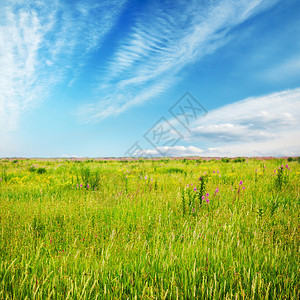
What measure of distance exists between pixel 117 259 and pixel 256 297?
1.31 metres

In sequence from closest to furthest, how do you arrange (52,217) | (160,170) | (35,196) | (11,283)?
(11,283) → (52,217) → (35,196) → (160,170)

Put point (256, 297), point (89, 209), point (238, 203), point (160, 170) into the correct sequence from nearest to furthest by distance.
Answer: point (256, 297), point (89, 209), point (238, 203), point (160, 170)

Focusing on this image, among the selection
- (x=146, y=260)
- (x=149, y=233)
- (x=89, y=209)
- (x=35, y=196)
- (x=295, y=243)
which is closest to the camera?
(x=146, y=260)

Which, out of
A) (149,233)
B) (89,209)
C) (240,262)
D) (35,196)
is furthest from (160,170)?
(240,262)

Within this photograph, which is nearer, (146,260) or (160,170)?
(146,260)

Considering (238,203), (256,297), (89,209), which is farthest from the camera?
(238,203)

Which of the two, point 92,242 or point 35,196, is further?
point 35,196

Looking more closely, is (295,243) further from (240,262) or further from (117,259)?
(117,259)

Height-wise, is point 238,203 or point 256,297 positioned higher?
point 238,203

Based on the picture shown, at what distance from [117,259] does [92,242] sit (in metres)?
0.71

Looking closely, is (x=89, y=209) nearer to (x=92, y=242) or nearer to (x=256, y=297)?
(x=92, y=242)

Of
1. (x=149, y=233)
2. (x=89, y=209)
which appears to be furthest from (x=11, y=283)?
(x=89, y=209)

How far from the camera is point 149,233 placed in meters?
3.06

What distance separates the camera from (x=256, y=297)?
6.37ft
